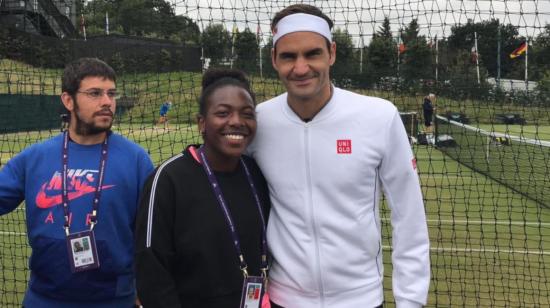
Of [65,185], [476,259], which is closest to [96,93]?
[65,185]

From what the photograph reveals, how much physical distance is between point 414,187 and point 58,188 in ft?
5.08

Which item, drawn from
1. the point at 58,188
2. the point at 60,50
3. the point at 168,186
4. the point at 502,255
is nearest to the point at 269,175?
the point at 168,186

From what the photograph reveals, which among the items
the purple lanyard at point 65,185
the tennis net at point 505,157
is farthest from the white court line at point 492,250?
the purple lanyard at point 65,185

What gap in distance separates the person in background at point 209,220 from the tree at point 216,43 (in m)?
3.81

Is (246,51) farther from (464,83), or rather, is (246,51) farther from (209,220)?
(209,220)

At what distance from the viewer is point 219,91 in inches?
90.4

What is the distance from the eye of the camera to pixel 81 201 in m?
2.52

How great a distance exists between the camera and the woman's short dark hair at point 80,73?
2.65 metres

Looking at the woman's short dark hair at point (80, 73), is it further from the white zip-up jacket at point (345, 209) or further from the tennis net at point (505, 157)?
the tennis net at point (505, 157)

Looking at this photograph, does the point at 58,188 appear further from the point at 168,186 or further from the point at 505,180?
the point at 505,180

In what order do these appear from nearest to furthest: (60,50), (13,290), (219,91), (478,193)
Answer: (219,91)
(13,290)
(60,50)
(478,193)

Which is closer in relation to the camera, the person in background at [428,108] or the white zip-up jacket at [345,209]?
the white zip-up jacket at [345,209]

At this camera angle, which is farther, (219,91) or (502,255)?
(502,255)

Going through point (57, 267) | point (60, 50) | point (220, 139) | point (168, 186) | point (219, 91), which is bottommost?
point (57, 267)
